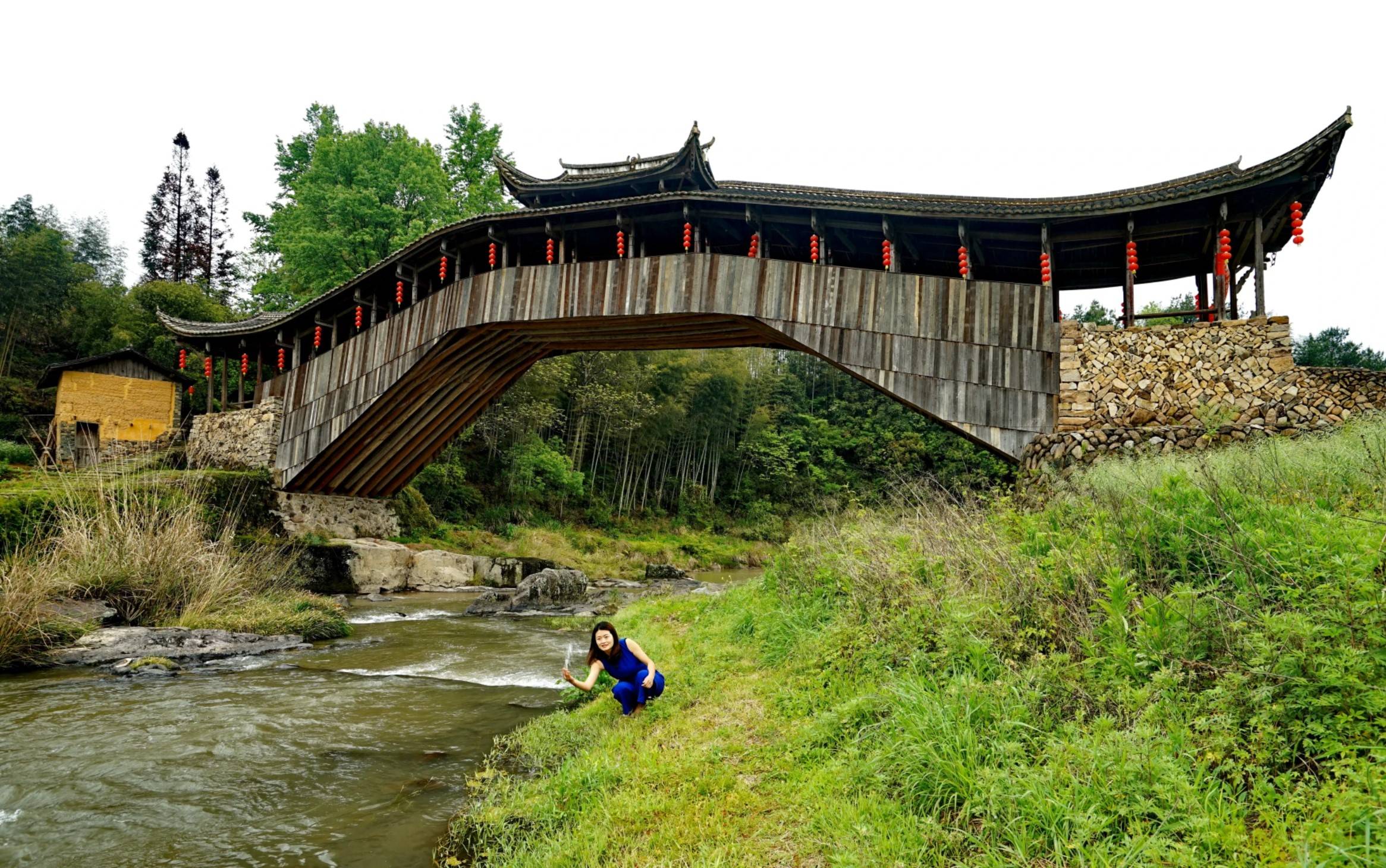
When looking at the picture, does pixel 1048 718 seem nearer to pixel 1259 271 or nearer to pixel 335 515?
pixel 1259 271

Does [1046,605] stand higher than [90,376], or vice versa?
[90,376]

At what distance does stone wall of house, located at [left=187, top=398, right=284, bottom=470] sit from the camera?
1872 centimetres

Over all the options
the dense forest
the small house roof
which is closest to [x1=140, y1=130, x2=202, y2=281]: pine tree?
the dense forest

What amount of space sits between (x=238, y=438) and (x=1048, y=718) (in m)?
21.7

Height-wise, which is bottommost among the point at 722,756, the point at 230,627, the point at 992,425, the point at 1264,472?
the point at 230,627

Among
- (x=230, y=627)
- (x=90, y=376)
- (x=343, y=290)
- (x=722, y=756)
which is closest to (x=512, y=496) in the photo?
(x=343, y=290)

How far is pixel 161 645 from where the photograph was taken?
8.74 meters

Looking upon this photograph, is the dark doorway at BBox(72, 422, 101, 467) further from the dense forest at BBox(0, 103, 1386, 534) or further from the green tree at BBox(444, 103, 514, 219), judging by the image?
the green tree at BBox(444, 103, 514, 219)

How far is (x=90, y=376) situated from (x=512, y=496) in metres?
13.4

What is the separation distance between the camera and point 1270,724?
8.31ft

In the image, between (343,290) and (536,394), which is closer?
(343,290)

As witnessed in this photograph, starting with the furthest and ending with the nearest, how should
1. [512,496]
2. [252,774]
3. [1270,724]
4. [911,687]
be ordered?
[512,496]
[252,774]
[911,687]
[1270,724]

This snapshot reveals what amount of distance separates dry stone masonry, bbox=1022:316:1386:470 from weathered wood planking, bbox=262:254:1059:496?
41cm

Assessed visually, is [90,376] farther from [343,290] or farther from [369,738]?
[369,738]
